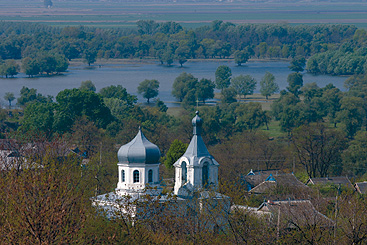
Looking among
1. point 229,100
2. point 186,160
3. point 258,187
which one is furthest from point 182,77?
point 186,160

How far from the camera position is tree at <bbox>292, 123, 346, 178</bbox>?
45.5m

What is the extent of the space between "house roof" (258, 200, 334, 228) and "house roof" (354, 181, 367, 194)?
9412 mm

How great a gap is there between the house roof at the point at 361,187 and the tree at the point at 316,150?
163 inches

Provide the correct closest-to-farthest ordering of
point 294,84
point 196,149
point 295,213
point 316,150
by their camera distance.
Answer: point 295,213 < point 196,149 < point 316,150 < point 294,84

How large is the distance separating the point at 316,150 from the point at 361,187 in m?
5.98

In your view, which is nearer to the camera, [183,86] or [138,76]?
[183,86]

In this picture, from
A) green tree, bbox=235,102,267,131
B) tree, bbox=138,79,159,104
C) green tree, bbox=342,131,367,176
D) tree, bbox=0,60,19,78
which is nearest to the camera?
green tree, bbox=342,131,367,176

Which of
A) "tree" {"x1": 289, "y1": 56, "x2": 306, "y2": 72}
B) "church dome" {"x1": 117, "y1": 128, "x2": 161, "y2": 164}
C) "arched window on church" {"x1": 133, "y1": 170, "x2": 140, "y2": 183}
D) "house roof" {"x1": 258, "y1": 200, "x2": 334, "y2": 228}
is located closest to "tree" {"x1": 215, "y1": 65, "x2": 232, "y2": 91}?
"tree" {"x1": 289, "y1": 56, "x2": 306, "y2": 72}

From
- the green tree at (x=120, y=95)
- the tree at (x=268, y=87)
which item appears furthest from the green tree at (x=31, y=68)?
the green tree at (x=120, y=95)

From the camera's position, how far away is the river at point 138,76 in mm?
→ 97188

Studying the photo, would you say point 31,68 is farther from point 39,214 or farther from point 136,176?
point 39,214

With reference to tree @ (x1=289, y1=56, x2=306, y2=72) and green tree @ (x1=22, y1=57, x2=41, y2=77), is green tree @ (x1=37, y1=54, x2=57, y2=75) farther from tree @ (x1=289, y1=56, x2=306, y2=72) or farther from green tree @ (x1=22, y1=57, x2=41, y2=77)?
tree @ (x1=289, y1=56, x2=306, y2=72)

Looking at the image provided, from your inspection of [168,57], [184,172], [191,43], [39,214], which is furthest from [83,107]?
[191,43]

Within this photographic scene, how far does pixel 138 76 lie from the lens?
380 feet
